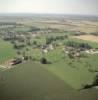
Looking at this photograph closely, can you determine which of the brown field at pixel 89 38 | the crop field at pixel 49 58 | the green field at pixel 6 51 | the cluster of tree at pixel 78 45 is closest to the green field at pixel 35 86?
the crop field at pixel 49 58

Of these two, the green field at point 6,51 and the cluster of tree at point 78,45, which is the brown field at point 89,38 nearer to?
the cluster of tree at point 78,45

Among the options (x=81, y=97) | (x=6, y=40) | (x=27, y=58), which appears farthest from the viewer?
(x=6, y=40)

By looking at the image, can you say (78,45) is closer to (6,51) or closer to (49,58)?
(49,58)

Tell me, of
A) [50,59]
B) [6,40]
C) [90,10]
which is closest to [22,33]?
[6,40]

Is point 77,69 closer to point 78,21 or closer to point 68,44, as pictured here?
point 68,44

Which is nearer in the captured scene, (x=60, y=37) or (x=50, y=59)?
(x=50, y=59)

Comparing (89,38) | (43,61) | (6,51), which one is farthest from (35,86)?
(89,38)
